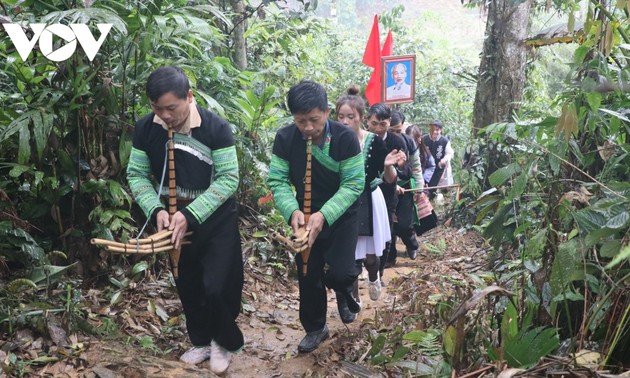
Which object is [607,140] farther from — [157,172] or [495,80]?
[495,80]

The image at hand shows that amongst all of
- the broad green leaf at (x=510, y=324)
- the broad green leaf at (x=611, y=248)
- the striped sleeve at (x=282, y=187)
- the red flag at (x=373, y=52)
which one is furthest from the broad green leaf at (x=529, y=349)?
the red flag at (x=373, y=52)

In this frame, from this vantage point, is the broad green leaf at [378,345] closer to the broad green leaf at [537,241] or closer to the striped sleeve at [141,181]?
the broad green leaf at [537,241]

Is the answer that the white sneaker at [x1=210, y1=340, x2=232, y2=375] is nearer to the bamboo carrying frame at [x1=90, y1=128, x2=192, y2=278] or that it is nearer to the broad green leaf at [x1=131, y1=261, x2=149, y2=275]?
the bamboo carrying frame at [x1=90, y1=128, x2=192, y2=278]

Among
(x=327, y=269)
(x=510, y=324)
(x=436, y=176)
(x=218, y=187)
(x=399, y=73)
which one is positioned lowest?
(x=436, y=176)

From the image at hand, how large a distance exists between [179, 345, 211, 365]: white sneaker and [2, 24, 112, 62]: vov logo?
2037mm

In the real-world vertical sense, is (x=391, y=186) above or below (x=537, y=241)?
below

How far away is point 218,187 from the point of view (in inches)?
161

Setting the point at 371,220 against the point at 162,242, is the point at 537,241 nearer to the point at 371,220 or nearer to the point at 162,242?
the point at 162,242

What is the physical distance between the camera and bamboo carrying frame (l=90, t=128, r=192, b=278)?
3.69 metres

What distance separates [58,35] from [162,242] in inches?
63.2

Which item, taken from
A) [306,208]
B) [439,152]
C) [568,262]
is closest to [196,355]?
[306,208]


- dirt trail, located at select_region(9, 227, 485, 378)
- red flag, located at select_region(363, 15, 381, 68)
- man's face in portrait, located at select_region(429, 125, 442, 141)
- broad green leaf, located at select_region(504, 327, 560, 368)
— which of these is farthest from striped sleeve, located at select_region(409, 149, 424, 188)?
broad green leaf, located at select_region(504, 327, 560, 368)

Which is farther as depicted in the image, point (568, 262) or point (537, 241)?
point (537, 241)

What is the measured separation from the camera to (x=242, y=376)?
176 inches
